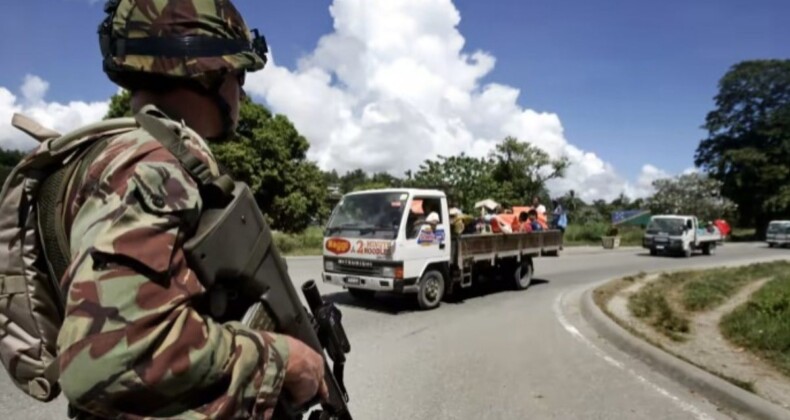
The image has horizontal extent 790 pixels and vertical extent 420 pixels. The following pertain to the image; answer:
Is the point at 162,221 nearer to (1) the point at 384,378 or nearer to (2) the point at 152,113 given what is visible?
(2) the point at 152,113

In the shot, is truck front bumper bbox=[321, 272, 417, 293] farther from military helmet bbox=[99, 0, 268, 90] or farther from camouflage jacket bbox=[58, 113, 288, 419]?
camouflage jacket bbox=[58, 113, 288, 419]

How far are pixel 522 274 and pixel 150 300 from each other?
38.1 feet

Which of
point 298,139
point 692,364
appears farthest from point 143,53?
point 298,139

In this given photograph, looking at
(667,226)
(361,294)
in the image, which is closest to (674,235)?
(667,226)

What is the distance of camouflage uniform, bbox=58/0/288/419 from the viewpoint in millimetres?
968

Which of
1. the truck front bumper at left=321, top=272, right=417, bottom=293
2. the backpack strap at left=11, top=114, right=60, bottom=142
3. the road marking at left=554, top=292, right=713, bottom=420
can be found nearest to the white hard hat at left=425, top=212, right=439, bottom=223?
the truck front bumper at left=321, top=272, right=417, bottom=293

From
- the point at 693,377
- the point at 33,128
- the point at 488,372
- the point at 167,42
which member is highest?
the point at 167,42

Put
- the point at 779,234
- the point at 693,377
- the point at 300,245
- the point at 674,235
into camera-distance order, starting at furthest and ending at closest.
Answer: the point at 779,234, the point at 674,235, the point at 300,245, the point at 693,377

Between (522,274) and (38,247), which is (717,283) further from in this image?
(38,247)

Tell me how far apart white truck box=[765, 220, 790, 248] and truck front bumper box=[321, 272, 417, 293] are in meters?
36.2

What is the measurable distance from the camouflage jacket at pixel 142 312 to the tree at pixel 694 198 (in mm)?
62545

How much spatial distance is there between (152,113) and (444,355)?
208 inches

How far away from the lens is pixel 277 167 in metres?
27.2

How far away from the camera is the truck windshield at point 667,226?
24.5 metres
